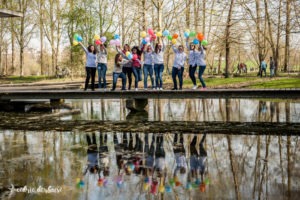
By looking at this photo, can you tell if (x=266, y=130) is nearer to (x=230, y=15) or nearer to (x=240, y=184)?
(x=240, y=184)

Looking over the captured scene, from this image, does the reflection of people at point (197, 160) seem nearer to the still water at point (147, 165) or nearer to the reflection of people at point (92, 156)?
the still water at point (147, 165)

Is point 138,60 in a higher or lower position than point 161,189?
higher

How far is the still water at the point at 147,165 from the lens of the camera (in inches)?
225

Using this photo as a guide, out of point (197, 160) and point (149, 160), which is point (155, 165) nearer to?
point (149, 160)

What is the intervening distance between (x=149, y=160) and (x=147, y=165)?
40cm

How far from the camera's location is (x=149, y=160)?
7.68 metres

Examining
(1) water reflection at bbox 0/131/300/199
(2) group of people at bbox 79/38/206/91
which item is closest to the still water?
(1) water reflection at bbox 0/131/300/199

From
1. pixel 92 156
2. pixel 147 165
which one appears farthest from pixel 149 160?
pixel 92 156

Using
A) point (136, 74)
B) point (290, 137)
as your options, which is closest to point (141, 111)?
point (136, 74)

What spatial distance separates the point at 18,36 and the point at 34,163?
151 ft

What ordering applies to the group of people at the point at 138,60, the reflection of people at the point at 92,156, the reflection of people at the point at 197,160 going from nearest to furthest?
the reflection of people at the point at 197,160 → the reflection of people at the point at 92,156 → the group of people at the point at 138,60

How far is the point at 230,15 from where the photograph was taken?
1217 inches

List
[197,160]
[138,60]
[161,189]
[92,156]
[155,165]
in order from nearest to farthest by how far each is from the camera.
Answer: [161,189]
[155,165]
[197,160]
[92,156]
[138,60]

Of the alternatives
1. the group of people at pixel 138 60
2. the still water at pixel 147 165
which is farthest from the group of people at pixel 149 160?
the group of people at pixel 138 60
